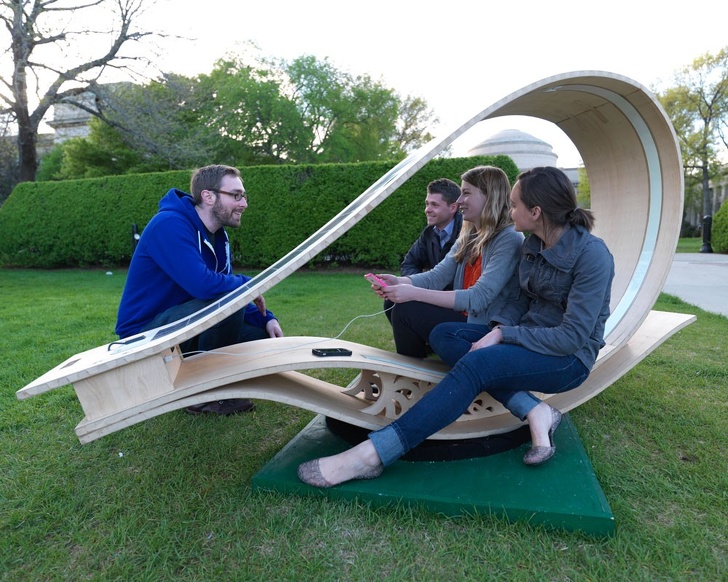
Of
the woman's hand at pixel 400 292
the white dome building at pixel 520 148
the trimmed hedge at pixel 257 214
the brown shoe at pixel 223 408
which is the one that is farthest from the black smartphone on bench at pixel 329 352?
the white dome building at pixel 520 148

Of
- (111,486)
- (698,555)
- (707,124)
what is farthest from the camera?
(707,124)

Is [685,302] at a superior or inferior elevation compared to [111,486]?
inferior

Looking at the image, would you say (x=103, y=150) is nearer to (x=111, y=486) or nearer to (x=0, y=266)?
(x=0, y=266)

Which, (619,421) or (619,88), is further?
(619,421)

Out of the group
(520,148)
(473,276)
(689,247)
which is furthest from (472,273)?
(689,247)

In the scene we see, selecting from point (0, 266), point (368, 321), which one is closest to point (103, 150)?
point (0, 266)

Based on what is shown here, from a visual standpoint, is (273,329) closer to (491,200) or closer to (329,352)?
(329,352)

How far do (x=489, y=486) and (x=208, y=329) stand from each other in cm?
177

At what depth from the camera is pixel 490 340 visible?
7.62 feet

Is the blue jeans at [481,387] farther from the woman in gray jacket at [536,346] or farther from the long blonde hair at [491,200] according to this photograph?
the long blonde hair at [491,200]

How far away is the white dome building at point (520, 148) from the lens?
576 inches

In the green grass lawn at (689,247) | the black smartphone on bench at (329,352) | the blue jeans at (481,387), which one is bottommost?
the green grass lawn at (689,247)

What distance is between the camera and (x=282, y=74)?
2364 centimetres

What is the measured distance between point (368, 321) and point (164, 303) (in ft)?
11.3
